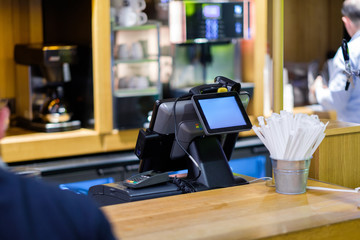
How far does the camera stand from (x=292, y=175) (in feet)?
6.44

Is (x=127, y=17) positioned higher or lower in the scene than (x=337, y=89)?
higher

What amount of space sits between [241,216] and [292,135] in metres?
0.34

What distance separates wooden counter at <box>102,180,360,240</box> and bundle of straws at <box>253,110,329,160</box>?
0.47ft

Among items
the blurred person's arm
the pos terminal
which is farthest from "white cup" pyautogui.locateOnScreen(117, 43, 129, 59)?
the pos terminal

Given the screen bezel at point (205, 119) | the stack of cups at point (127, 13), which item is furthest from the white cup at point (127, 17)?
the screen bezel at point (205, 119)

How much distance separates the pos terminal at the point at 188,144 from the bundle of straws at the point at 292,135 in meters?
0.17

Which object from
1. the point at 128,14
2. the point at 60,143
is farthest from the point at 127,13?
the point at 60,143

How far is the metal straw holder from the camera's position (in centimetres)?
196

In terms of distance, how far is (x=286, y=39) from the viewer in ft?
17.3

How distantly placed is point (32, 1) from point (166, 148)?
232 centimetres

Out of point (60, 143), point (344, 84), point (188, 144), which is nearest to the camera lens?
point (188, 144)

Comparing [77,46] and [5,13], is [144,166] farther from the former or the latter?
[5,13]

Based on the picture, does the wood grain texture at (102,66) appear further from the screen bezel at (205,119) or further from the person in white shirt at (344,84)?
the screen bezel at (205,119)

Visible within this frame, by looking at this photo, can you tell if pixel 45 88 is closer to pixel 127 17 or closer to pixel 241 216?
pixel 127 17
